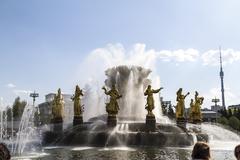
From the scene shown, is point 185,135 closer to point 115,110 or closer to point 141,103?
point 115,110

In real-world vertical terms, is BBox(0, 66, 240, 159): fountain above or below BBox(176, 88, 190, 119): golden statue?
below

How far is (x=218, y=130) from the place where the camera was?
30922mm

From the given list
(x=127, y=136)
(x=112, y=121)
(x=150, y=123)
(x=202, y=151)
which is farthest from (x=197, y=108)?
(x=202, y=151)

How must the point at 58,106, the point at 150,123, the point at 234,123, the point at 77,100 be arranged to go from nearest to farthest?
the point at 150,123 → the point at 77,100 → the point at 58,106 → the point at 234,123

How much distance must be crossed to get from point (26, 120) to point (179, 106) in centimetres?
1157

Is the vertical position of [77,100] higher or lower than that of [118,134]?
higher

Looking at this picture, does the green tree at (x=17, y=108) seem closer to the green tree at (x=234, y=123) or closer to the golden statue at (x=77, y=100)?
the green tree at (x=234, y=123)

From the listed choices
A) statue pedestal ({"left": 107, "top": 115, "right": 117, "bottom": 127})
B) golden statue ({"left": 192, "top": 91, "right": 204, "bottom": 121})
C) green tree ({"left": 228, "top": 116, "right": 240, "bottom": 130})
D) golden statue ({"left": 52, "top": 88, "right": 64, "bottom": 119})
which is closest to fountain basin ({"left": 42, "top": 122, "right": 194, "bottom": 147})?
statue pedestal ({"left": 107, "top": 115, "right": 117, "bottom": 127})

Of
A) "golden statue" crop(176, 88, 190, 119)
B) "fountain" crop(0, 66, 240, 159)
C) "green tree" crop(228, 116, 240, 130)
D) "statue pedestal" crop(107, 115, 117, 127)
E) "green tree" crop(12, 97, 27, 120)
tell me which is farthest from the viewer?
"green tree" crop(12, 97, 27, 120)

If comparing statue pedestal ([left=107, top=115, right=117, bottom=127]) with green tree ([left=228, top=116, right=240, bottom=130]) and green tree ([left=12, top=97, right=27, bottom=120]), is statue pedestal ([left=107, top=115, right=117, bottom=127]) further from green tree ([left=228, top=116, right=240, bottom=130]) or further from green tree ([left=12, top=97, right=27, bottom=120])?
green tree ([left=12, top=97, right=27, bottom=120])

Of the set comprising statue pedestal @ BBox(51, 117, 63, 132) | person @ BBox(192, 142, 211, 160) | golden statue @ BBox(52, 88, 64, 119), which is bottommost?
statue pedestal @ BBox(51, 117, 63, 132)

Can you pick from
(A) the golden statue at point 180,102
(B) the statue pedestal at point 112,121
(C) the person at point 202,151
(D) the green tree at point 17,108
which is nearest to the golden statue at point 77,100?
(B) the statue pedestal at point 112,121

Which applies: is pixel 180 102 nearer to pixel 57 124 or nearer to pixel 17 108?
pixel 57 124

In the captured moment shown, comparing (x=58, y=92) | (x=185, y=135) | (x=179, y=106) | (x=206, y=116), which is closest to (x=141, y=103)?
(x=179, y=106)
